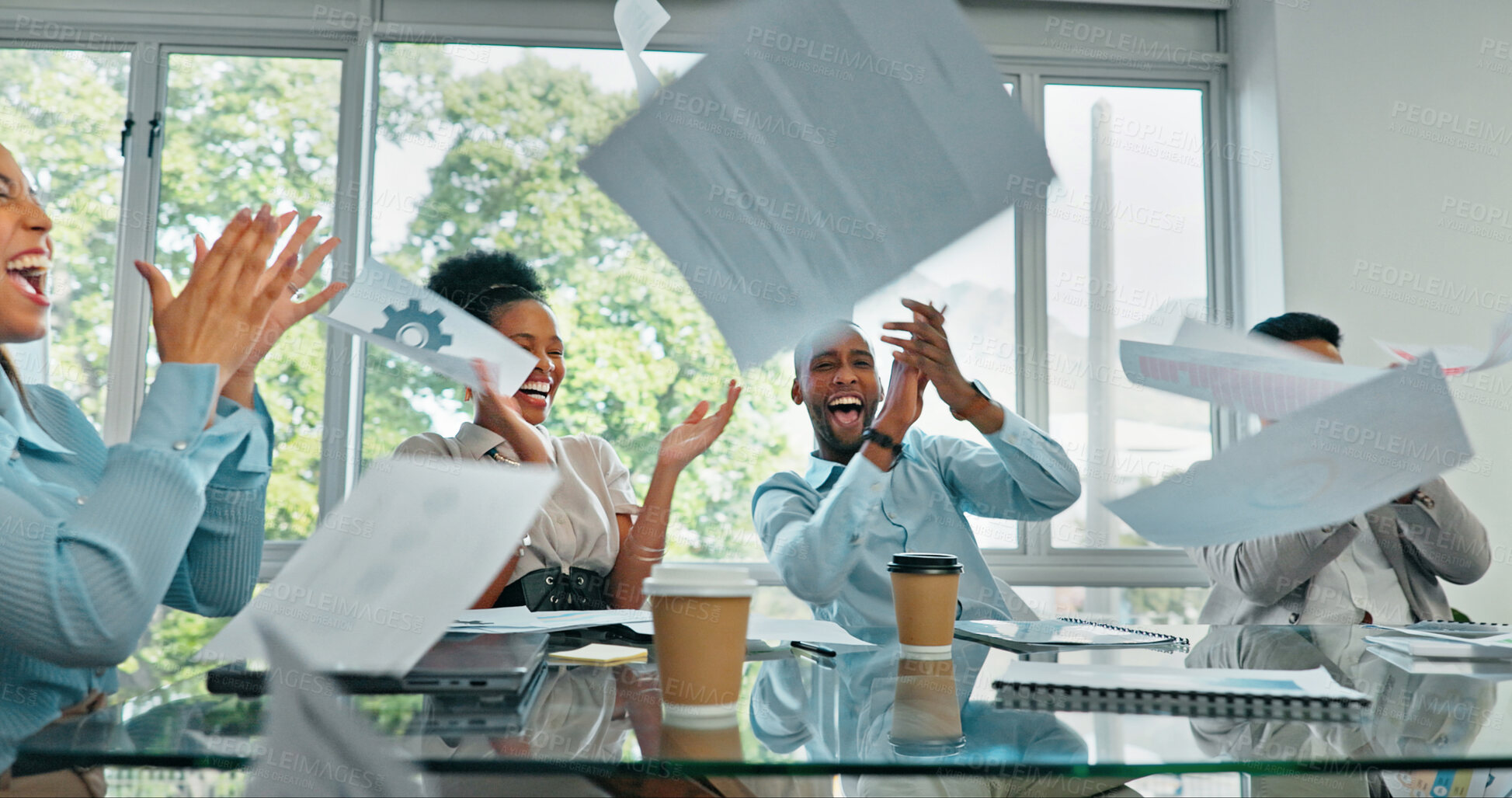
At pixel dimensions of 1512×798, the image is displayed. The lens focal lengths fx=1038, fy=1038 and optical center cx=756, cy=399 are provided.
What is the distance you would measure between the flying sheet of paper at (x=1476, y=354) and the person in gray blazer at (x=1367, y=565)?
1.85 ft

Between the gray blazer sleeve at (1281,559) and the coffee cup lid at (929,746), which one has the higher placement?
the gray blazer sleeve at (1281,559)

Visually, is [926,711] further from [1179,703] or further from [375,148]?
[375,148]

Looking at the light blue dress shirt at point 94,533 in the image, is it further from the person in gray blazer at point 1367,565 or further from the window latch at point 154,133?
the window latch at point 154,133

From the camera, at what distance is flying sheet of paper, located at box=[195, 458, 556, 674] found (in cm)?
68

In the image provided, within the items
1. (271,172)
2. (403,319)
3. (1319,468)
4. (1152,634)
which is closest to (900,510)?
(1152,634)

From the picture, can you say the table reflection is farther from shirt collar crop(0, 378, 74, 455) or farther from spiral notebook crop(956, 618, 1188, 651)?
shirt collar crop(0, 378, 74, 455)

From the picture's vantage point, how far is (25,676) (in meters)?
0.85

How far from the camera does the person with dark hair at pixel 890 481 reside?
1688 millimetres

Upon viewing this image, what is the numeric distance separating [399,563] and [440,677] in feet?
0.35

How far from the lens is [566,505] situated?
173 centimetres

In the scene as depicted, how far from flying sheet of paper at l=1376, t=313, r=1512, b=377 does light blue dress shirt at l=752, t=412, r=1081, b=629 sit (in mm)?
621

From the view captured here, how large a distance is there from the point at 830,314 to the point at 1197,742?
106 cm

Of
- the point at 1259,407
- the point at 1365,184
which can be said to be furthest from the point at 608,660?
the point at 1365,184

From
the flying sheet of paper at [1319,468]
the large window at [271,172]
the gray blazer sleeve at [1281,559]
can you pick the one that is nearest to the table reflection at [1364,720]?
the flying sheet of paper at [1319,468]
